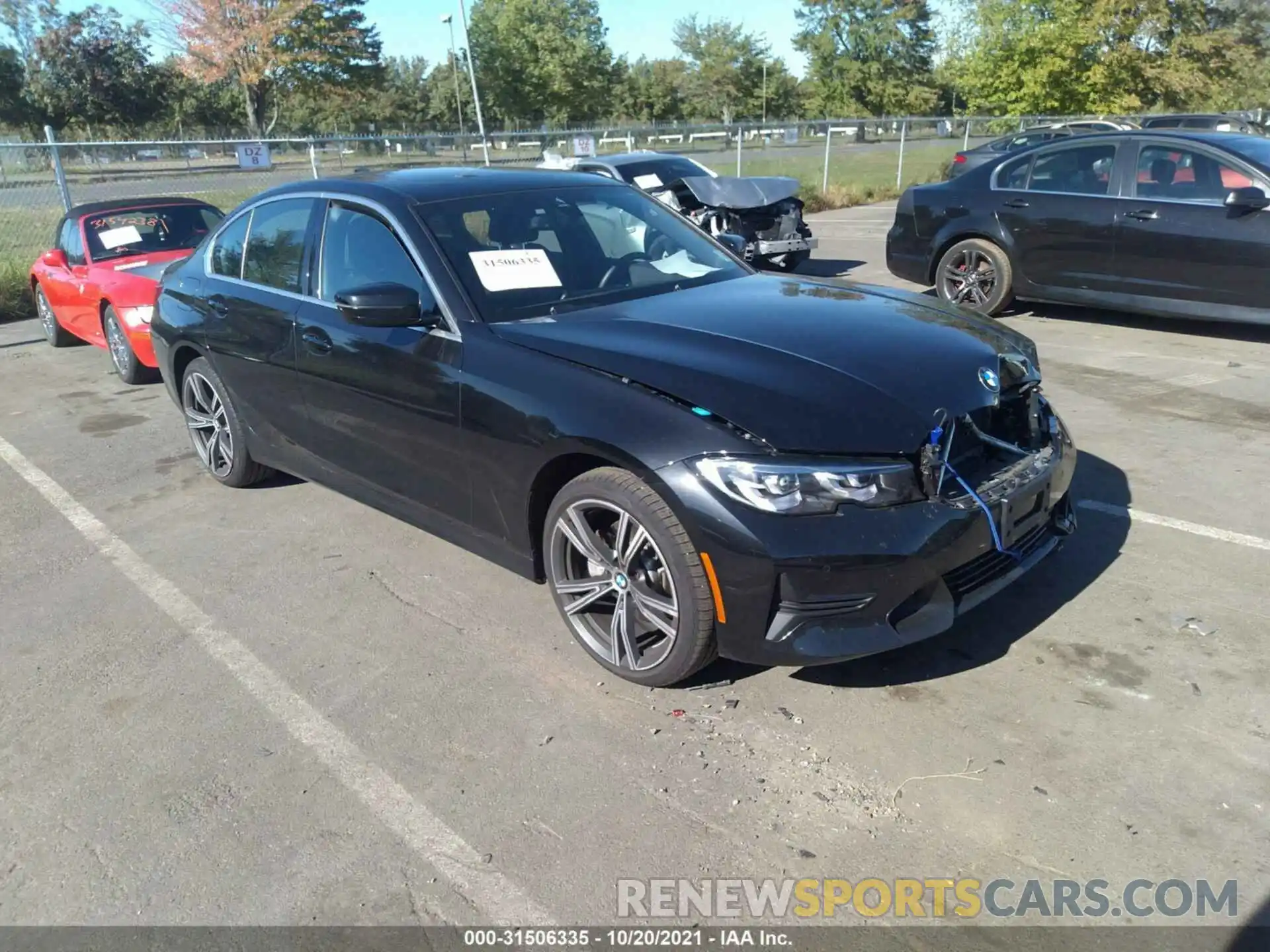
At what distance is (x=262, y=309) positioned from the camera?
4.64 meters

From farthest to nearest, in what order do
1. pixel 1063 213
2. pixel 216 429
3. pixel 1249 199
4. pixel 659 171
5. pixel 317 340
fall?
pixel 659 171, pixel 1063 213, pixel 1249 199, pixel 216 429, pixel 317 340

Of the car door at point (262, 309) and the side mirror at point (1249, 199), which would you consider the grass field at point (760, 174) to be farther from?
the side mirror at point (1249, 199)

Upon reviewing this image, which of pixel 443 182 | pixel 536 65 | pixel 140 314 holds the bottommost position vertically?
pixel 140 314

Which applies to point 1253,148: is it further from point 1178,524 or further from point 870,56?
point 870,56

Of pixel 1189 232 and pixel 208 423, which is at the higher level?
pixel 1189 232

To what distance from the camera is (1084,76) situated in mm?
28266

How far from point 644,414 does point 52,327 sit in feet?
30.4

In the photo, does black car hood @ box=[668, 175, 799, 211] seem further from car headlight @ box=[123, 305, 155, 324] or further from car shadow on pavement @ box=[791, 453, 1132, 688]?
car shadow on pavement @ box=[791, 453, 1132, 688]

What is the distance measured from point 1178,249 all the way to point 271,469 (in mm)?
6831

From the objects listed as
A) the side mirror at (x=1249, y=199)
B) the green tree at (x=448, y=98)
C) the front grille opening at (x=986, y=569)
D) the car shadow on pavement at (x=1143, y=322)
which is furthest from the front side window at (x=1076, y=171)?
the green tree at (x=448, y=98)

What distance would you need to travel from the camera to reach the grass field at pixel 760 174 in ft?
42.8

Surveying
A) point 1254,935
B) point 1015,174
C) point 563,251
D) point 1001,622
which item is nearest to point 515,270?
point 563,251

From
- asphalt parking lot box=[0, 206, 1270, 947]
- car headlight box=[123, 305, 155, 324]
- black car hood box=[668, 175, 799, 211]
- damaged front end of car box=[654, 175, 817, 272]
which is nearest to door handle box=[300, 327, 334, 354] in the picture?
asphalt parking lot box=[0, 206, 1270, 947]

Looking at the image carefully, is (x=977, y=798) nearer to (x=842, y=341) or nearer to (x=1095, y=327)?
(x=842, y=341)
